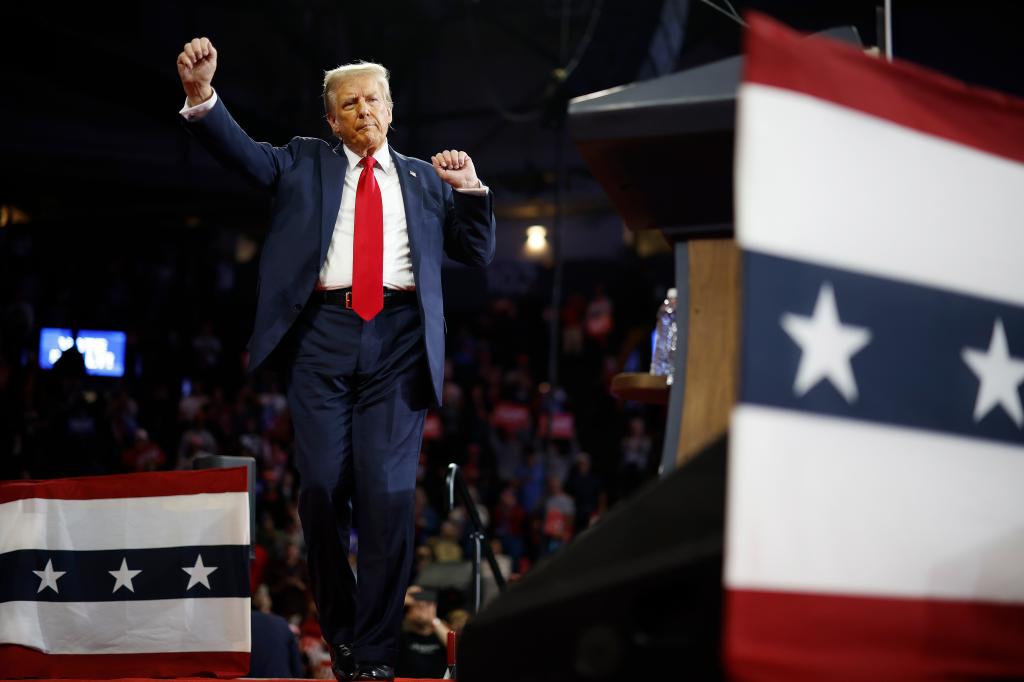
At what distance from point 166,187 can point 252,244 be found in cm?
188

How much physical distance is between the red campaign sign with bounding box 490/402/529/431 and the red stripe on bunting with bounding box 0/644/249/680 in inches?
346

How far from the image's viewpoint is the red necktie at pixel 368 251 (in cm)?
266

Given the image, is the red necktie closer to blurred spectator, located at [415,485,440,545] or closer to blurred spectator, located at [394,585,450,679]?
blurred spectator, located at [394,585,450,679]

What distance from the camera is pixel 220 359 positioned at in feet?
42.9

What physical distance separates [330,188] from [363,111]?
0.78ft

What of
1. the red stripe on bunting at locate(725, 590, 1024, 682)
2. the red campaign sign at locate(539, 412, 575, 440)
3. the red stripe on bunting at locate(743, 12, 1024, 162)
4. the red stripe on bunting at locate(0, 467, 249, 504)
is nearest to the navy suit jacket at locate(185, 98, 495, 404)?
the red stripe on bunting at locate(0, 467, 249, 504)

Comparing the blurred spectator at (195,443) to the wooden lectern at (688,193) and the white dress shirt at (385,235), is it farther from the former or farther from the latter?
the wooden lectern at (688,193)

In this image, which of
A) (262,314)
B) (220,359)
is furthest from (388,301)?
(220,359)

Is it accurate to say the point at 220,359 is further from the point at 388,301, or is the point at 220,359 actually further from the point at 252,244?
the point at 388,301

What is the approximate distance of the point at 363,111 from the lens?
9.28ft

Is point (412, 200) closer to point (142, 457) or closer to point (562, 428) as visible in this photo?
point (142, 457)

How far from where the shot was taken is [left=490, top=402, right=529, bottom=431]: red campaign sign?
40.4 ft

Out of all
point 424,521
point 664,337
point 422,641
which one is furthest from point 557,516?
point 664,337

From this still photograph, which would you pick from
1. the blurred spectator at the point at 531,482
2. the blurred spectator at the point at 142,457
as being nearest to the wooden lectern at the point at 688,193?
the blurred spectator at the point at 142,457
